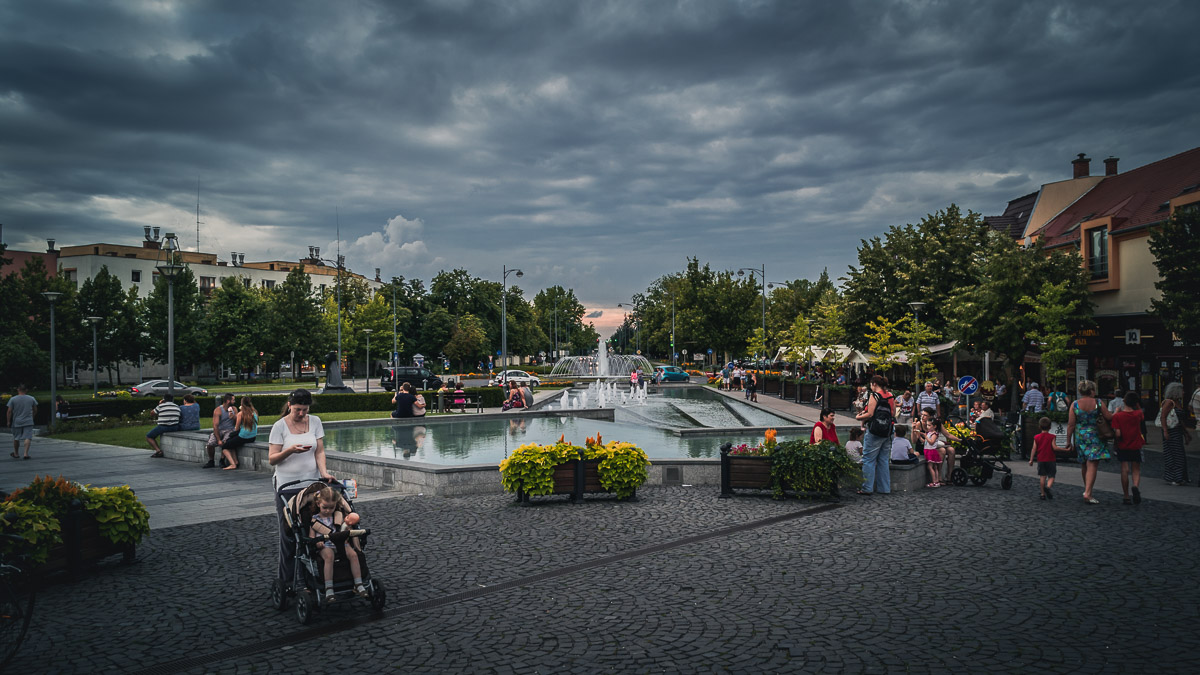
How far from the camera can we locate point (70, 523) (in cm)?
758

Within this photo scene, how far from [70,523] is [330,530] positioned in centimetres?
355

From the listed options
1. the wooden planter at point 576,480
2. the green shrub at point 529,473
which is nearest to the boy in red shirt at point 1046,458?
the wooden planter at point 576,480

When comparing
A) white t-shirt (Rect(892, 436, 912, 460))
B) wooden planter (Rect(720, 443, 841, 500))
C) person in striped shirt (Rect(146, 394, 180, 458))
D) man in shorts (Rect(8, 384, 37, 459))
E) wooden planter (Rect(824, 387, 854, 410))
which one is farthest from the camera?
wooden planter (Rect(824, 387, 854, 410))

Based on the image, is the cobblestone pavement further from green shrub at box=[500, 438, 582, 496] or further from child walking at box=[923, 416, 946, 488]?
child walking at box=[923, 416, 946, 488]

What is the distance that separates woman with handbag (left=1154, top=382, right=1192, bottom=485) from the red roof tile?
13.6 meters

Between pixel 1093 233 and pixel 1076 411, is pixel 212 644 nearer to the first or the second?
pixel 1076 411

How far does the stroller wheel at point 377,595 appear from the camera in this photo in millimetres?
6326

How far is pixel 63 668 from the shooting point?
5340mm

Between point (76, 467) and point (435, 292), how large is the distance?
73622 mm

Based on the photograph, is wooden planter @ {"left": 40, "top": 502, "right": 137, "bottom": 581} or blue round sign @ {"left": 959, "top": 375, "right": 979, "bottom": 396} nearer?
wooden planter @ {"left": 40, "top": 502, "right": 137, "bottom": 581}

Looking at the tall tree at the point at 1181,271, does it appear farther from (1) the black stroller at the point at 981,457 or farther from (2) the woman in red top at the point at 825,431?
(2) the woman in red top at the point at 825,431

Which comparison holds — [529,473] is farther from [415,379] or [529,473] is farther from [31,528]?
[415,379]

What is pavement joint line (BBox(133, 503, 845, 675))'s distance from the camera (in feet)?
17.9

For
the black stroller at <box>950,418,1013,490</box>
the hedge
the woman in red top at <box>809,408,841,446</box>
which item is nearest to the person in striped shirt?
the hedge
